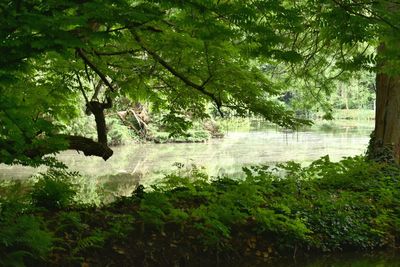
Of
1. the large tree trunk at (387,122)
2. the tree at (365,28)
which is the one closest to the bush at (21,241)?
the tree at (365,28)

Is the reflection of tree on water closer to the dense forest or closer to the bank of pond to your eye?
the dense forest

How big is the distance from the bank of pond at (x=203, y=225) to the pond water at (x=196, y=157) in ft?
24.5

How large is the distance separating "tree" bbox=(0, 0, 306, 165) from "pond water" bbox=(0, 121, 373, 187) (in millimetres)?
7335

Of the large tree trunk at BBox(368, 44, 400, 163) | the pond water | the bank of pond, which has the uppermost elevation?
the large tree trunk at BBox(368, 44, 400, 163)

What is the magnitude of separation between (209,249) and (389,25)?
299 centimetres

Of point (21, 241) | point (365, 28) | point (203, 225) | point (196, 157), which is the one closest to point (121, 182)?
point (196, 157)

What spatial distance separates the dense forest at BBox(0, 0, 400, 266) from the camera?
3.46m

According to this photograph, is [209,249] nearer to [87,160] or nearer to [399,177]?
[399,177]

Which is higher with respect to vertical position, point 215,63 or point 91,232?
point 215,63

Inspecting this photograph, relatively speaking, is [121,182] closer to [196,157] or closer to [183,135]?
[196,157]

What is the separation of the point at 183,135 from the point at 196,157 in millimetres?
12191

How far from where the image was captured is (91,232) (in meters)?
4.80

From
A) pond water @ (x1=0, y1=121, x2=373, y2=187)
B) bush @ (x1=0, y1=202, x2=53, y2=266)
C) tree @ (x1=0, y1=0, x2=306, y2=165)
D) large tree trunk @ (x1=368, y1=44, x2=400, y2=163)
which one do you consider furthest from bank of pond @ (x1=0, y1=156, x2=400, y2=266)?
pond water @ (x1=0, y1=121, x2=373, y2=187)

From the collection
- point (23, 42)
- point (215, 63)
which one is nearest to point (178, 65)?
point (215, 63)
